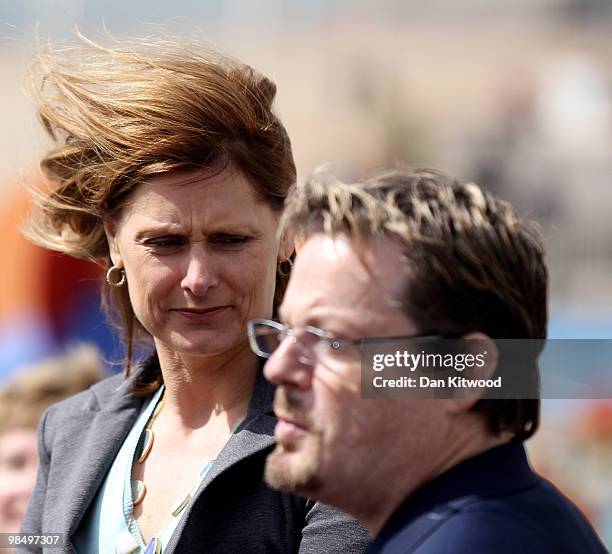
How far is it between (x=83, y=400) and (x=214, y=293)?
0.60 meters

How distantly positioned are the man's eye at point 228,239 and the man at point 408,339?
1.86 ft

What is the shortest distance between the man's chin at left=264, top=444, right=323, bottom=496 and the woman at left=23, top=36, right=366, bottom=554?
38cm

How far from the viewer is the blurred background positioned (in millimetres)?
5688

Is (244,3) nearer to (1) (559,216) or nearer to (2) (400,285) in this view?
(1) (559,216)

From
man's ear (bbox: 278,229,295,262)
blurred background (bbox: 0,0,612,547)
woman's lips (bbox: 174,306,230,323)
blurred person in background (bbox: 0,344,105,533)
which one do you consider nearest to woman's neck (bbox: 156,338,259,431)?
woman's lips (bbox: 174,306,230,323)

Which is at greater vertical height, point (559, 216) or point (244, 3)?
point (244, 3)

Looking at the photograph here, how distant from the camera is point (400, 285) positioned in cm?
169

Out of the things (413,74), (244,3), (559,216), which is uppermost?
(244,3)

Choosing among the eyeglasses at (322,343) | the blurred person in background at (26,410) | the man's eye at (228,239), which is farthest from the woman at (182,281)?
the blurred person in background at (26,410)

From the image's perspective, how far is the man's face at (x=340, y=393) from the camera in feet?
5.54

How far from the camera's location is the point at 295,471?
1735mm

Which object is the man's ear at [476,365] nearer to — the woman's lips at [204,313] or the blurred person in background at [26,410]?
the woman's lips at [204,313]

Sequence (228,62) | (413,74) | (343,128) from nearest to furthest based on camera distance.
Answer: (228,62), (343,128), (413,74)

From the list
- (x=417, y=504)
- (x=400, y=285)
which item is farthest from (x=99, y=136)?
(x=417, y=504)
